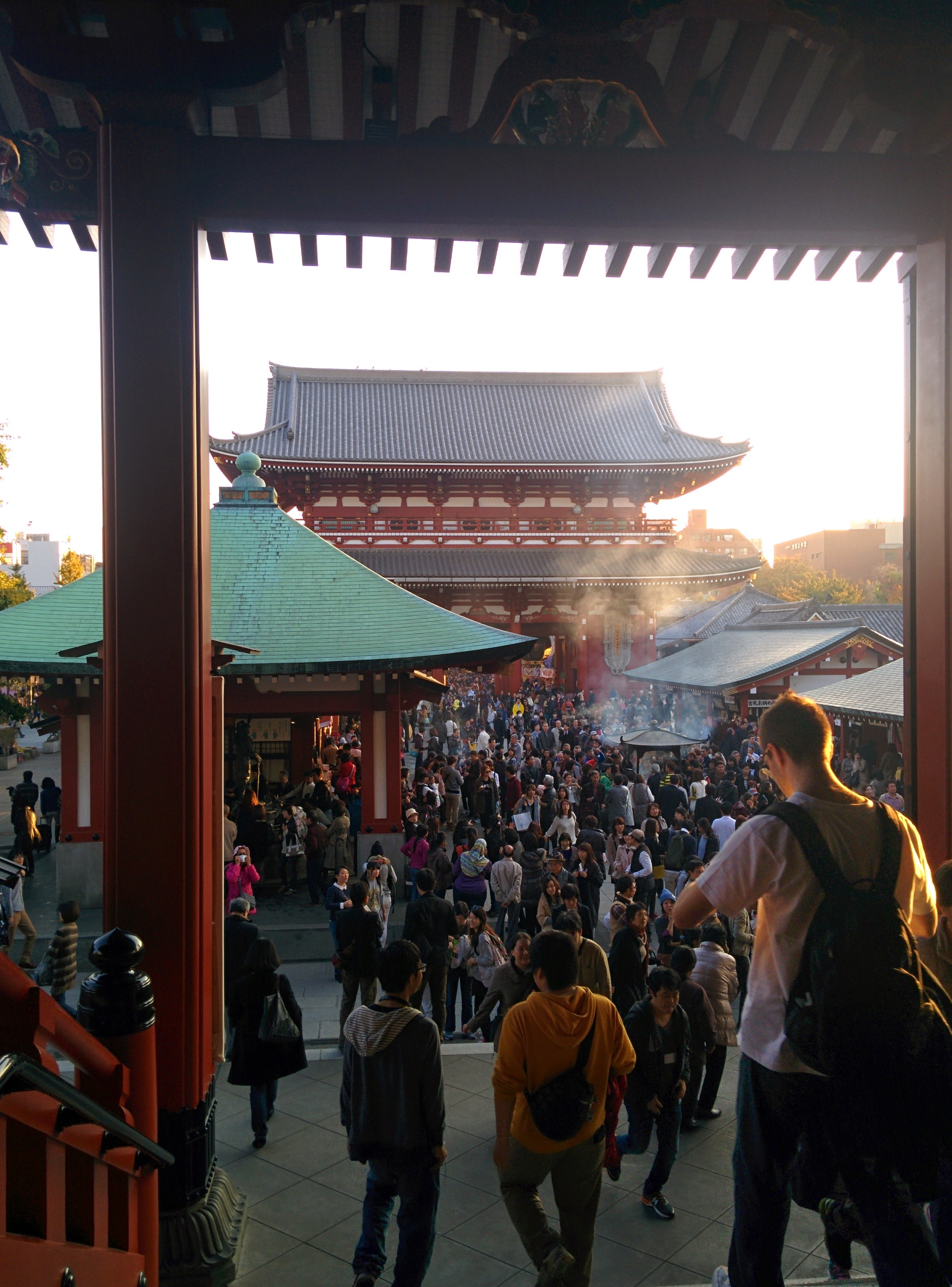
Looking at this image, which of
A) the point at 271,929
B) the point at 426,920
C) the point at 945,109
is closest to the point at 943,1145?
the point at 945,109

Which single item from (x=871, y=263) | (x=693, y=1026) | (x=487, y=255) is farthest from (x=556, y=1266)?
(x=871, y=263)

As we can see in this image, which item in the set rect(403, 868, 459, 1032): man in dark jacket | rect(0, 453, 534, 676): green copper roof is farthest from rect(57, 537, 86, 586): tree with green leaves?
rect(403, 868, 459, 1032): man in dark jacket

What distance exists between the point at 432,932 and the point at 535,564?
71.9ft

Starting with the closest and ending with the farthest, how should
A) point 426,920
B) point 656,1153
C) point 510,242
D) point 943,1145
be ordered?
point 943,1145, point 510,242, point 656,1153, point 426,920

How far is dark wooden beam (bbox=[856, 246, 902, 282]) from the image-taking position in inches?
153

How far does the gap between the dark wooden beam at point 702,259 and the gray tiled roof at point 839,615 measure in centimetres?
2740

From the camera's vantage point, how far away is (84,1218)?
90.0 inches

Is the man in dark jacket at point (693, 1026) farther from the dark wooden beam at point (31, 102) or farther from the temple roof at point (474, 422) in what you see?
the temple roof at point (474, 422)

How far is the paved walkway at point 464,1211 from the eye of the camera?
11.2ft

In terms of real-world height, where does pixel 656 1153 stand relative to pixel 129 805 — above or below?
below

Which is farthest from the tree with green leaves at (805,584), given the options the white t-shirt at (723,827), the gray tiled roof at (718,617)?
the white t-shirt at (723,827)

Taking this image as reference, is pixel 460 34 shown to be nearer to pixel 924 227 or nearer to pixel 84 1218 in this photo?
pixel 924 227

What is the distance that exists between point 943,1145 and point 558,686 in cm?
3145

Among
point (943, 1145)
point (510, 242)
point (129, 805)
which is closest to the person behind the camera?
point (943, 1145)
